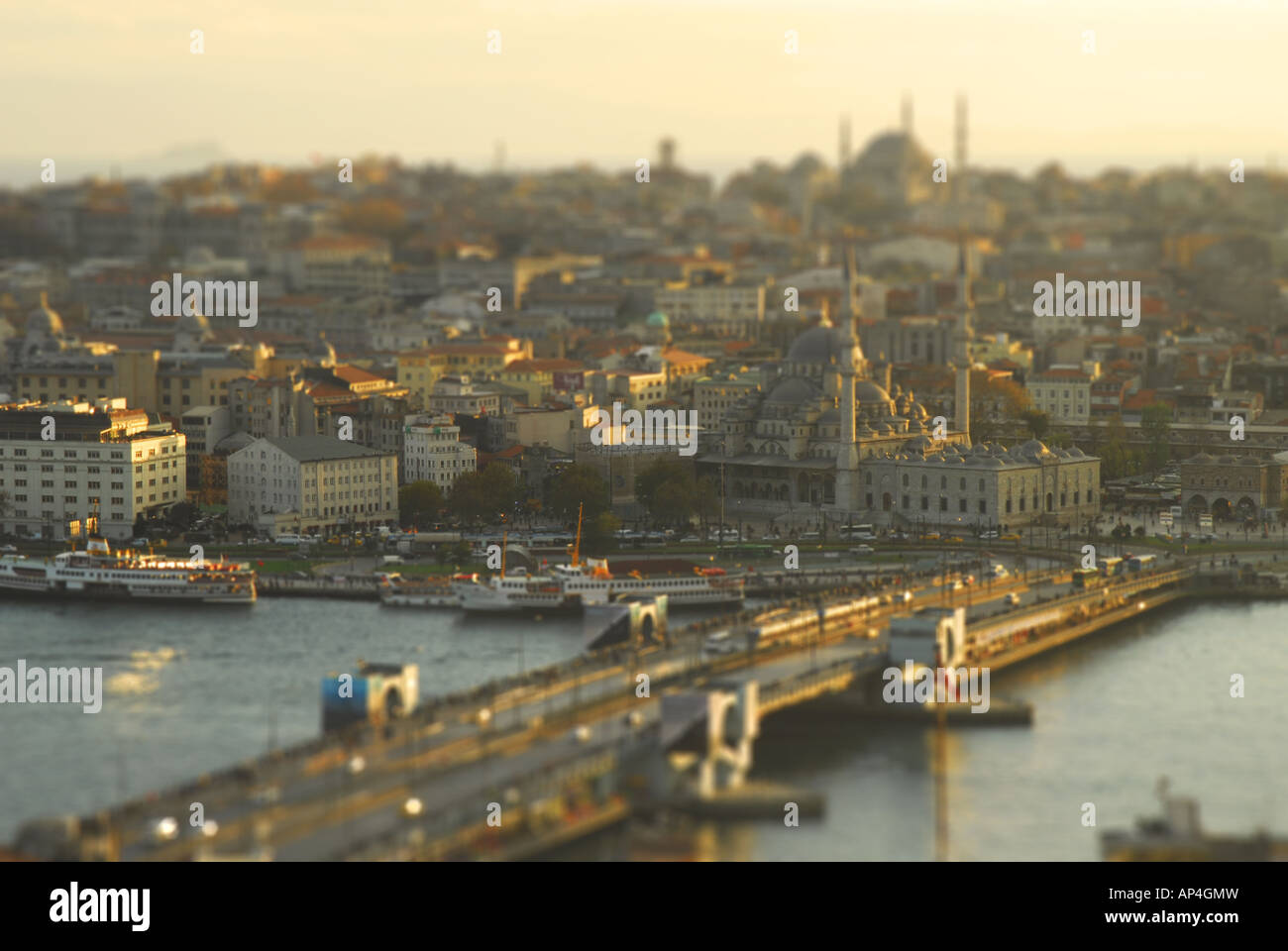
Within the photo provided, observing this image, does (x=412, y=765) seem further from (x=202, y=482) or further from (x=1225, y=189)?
Result: (x=1225, y=189)

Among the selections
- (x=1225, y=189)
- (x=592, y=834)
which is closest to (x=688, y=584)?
(x=592, y=834)

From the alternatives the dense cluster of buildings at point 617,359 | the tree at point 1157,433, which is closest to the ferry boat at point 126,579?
the dense cluster of buildings at point 617,359

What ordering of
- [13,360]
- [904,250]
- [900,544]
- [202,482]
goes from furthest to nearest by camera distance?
[904,250] < [13,360] < [202,482] < [900,544]

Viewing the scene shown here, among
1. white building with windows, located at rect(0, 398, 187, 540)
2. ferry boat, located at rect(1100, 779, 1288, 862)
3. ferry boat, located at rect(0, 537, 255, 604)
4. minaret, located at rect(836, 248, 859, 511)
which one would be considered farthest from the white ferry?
ferry boat, located at rect(1100, 779, 1288, 862)

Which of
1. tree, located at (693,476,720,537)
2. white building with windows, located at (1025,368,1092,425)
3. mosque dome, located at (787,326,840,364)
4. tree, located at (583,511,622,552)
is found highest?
mosque dome, located at (787,326,840,364)

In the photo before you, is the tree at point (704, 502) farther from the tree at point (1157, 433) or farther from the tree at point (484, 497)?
the tree at point (1157, 433)

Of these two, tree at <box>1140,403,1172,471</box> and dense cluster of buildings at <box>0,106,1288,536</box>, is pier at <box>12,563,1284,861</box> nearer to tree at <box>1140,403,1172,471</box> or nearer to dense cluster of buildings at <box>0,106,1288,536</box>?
dense cluster of buildings at <box>0,106,1288,536</box>

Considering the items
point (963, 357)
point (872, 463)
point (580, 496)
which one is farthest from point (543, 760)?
point (963, 357)
